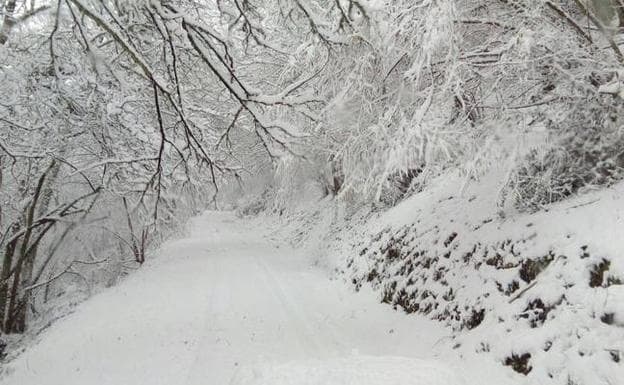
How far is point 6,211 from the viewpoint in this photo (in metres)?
12.4

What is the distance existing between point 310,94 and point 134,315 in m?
7.68

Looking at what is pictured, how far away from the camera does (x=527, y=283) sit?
515 centimetres

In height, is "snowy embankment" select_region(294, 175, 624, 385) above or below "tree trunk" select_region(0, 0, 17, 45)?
below

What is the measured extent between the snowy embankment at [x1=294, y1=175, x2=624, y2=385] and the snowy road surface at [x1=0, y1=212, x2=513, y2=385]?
13.9 inches

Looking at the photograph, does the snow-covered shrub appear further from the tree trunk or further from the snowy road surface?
the tree trunk

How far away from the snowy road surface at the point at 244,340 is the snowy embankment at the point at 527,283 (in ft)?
1.16

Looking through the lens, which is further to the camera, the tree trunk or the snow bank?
the tree trunk

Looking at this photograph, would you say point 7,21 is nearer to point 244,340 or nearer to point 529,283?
point 244,340

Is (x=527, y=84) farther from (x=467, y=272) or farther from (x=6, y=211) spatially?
(x=6, y=211)

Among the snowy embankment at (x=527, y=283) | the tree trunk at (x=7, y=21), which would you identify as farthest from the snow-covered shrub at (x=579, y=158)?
the tree trunk at (x=7, y=21)

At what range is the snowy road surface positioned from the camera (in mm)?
4348

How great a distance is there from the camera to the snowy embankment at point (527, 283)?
12.8 feet

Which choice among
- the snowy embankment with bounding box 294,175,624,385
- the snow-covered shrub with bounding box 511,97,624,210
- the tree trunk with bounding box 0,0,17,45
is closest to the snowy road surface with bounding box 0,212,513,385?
the snowy embankment with bounding box 294,175,624,385

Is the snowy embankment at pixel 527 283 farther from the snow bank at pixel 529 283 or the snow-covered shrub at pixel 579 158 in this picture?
the snow-covered shrub at pixel 579 158
